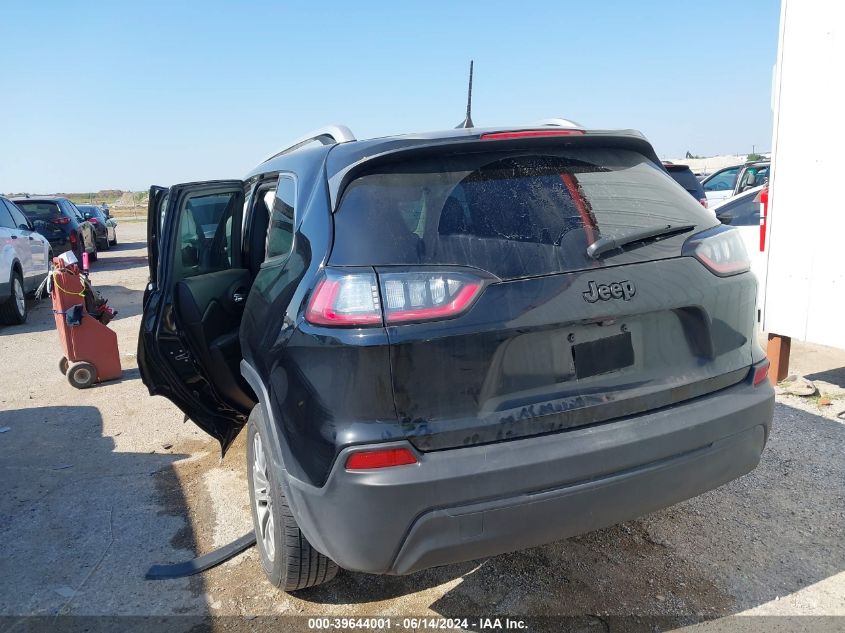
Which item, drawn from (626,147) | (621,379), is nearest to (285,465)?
(621,379)

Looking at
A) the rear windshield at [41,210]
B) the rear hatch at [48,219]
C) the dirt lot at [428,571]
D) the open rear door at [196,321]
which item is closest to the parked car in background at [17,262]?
the rear hatch at [48,219]

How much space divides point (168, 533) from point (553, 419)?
2.42 meters

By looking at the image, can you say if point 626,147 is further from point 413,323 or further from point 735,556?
point 735,556

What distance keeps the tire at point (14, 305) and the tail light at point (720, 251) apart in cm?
978

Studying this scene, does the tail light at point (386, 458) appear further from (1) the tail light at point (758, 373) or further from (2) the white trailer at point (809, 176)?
(2) the white trailer at point (809, 176)

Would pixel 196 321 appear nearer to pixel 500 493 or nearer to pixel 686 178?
pixel 500 493

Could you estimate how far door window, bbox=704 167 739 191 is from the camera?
49.5 feet

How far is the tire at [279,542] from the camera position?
267cm

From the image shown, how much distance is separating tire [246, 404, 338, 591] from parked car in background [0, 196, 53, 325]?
817 centimetres

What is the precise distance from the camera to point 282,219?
3.05 metres

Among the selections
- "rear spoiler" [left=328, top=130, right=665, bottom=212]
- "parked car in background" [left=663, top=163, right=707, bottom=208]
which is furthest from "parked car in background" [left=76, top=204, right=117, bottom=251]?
"rear spoiler" [left=328, top=130, right=665, bottom=212]

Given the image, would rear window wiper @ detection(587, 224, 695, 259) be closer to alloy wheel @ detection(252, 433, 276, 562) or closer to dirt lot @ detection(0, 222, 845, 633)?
dirt lot @ detection(0, 222, 845, 633)

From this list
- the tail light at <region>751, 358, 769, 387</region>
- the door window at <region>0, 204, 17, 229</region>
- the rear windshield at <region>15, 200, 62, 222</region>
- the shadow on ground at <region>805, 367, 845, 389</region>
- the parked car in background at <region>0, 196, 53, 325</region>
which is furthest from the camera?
the rear windshield at <region>15, 200, 62, 222</region>

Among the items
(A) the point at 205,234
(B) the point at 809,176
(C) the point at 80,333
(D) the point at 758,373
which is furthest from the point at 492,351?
(C) the point at 80,333
